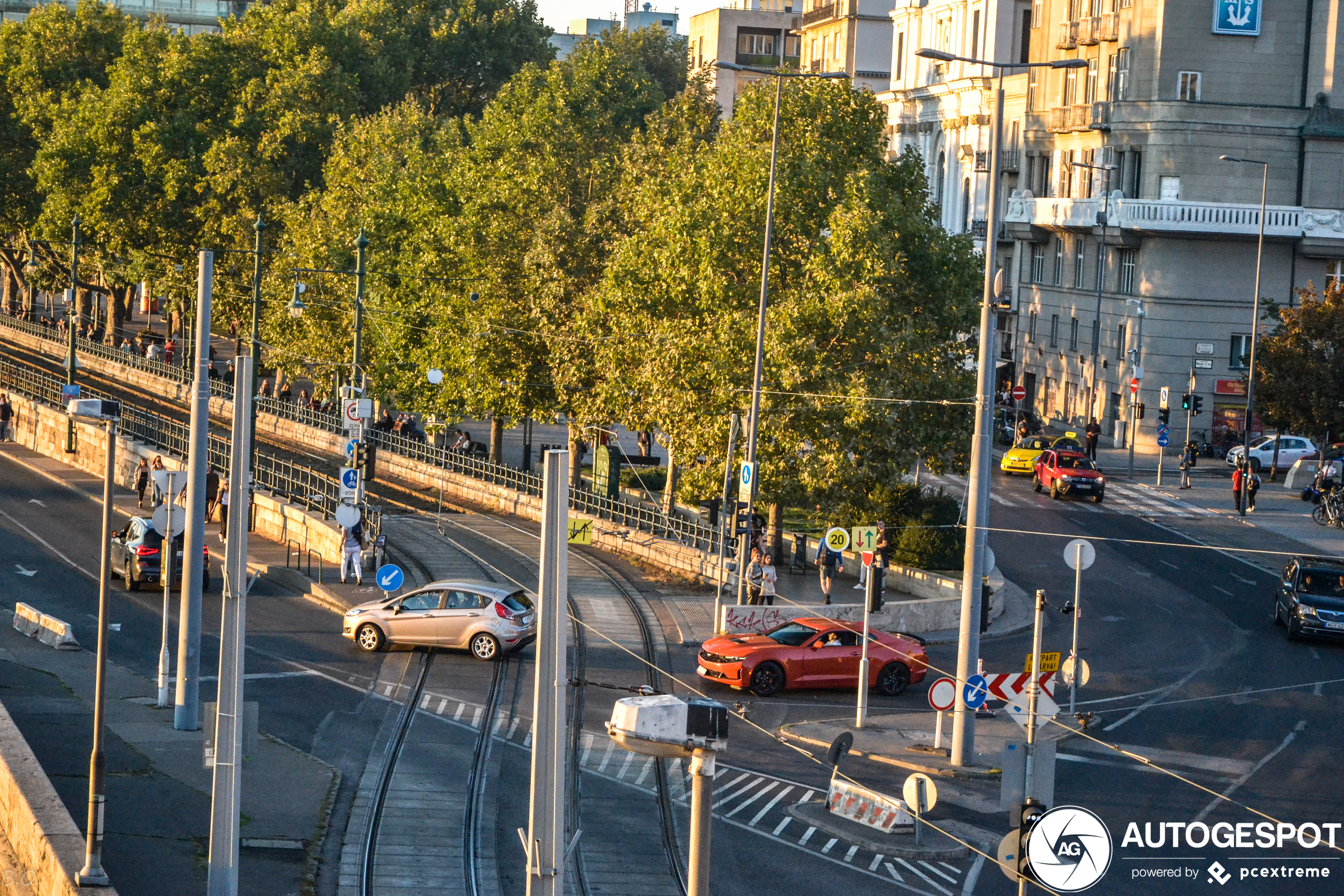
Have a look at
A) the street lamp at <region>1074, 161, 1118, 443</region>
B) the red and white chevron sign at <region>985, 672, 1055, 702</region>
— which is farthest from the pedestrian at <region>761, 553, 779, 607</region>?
the street lamp at <region>1074, 161, 1118, 443</region>

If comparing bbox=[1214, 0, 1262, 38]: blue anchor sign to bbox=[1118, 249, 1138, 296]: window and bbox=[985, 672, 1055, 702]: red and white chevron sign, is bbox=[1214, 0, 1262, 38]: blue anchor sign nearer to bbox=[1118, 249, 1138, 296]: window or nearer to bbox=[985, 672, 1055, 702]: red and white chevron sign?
bbox=[1118, 249, 1138, 296]: window

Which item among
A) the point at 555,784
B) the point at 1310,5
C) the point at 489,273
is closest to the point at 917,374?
the point at 489,273

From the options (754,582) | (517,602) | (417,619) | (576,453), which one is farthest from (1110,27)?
(417,619)

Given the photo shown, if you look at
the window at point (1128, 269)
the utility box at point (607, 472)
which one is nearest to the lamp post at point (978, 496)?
the utility box at point (607, 472)

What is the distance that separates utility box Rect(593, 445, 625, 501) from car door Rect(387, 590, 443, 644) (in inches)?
581

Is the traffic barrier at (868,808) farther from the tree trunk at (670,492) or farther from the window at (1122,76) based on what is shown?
the window at (1122,76)

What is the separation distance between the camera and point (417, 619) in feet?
96.1

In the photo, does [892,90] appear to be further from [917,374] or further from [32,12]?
[917,374]

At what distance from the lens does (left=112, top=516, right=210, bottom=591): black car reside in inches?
1363

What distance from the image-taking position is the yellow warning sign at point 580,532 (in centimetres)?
3503

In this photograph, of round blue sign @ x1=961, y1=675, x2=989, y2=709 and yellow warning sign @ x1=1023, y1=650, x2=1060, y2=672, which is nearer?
round blue sign @ x1=961, y1=675, x2=989, y2=709

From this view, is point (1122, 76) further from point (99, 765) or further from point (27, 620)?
point (99, 765)

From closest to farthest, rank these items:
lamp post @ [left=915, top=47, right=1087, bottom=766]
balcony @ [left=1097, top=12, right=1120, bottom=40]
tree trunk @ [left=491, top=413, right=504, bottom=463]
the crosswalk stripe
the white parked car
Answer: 1. the crosswalk stripe
2. lamp post @ [left=915, top=47, right=1087, bottom=766]
3. tree trunk @ [left=491, top=413, right=504, bottom=463]
4. the white parked car
5. balcony @ [left=1097, top=12, right=1120, bottom=40]

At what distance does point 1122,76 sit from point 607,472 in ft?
107
